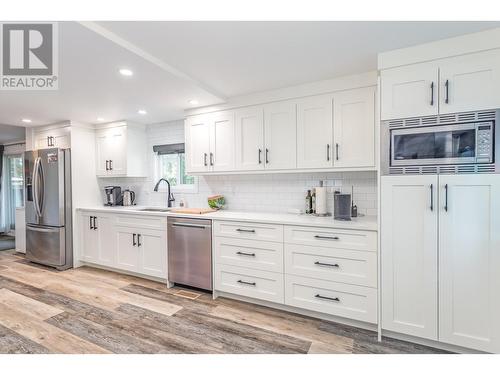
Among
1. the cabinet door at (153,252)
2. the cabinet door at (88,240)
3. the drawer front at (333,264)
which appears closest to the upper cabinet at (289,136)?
the drawer front at (333,264)

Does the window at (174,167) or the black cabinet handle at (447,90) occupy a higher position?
the black cabinet handle at (447,90)

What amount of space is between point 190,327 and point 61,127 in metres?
3.73

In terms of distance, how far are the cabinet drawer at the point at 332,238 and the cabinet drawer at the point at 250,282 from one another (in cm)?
43

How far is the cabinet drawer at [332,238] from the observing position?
2194 millimetres

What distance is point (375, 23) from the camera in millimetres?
1690

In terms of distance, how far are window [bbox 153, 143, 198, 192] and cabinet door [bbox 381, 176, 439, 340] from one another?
8.73ft

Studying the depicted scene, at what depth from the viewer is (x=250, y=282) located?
2713mm

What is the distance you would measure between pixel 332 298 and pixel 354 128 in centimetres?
160

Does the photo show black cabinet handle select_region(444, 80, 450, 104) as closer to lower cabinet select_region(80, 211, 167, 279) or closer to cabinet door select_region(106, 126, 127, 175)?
lower cabinet select_region(80, 211, 167, 279)

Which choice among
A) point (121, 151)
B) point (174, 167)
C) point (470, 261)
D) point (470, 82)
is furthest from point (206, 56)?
point (121, 151)

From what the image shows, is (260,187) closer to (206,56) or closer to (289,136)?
(289,136)

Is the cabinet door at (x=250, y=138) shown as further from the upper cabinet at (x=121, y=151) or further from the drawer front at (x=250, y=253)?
the upper cabinet at (x=121, y=151)
